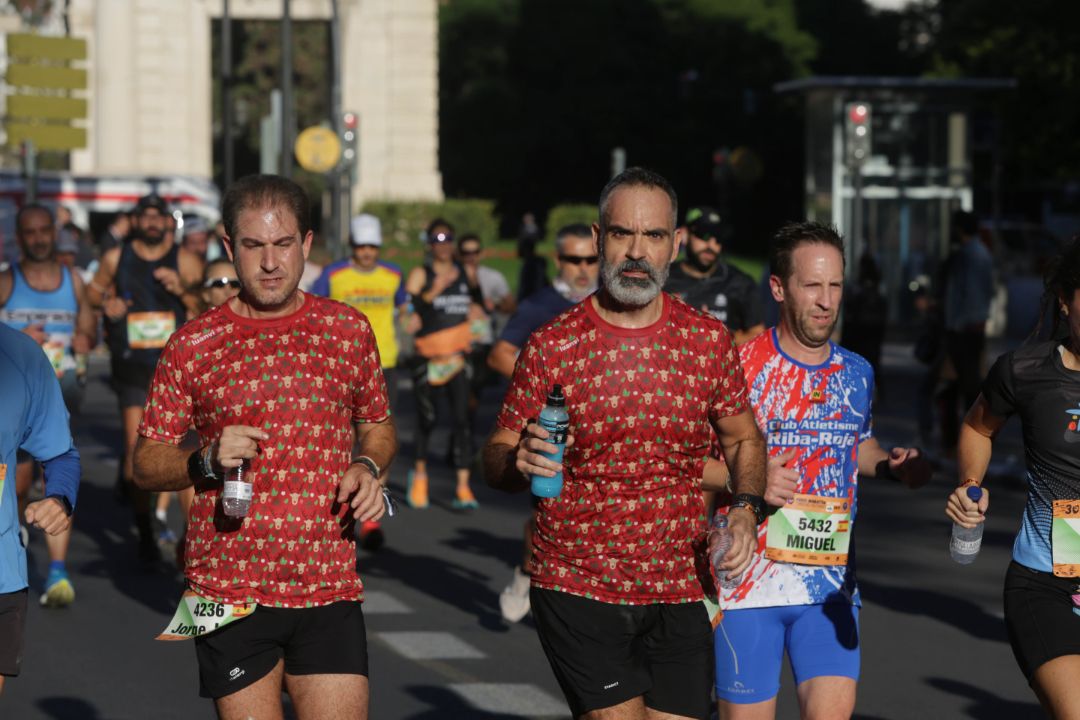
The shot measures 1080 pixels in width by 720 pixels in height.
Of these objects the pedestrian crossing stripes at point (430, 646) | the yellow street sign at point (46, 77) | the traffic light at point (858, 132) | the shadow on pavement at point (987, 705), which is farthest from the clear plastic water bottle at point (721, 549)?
the traffic light at point (858, 132)

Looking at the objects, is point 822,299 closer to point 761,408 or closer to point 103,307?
point 761,408

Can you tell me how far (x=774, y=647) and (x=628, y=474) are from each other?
3.51 ft

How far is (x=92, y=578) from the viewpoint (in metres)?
10.8

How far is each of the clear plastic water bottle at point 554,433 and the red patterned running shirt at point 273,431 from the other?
1.81ft

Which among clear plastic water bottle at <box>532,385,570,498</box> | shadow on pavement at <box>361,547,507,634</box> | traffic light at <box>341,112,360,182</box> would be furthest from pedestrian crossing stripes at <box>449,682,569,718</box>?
traffic light at <box>341,112,360,182</box>

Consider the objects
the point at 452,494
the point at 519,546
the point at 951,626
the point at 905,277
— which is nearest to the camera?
the point at 951,626

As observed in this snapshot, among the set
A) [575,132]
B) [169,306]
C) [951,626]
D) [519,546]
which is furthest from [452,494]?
[575,132]

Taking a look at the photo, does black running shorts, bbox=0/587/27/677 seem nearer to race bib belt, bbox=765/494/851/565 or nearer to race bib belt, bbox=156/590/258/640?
race bib belt, bbox=156/590/258/640

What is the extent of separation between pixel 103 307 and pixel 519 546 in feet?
9.39

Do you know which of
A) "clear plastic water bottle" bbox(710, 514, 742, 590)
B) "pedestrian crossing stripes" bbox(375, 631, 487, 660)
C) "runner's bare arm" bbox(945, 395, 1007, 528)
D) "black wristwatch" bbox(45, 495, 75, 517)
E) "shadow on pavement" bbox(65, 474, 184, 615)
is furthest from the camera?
"shadow on pavement" bbox(65, 474, 184, 615)

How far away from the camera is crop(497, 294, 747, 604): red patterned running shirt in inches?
192

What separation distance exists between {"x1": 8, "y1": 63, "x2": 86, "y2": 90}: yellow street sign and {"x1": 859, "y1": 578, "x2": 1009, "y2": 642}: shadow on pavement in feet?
48.0

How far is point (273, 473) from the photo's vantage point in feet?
16.0

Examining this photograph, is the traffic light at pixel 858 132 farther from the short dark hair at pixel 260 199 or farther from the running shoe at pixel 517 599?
the short dark hair at pixel 260 199
